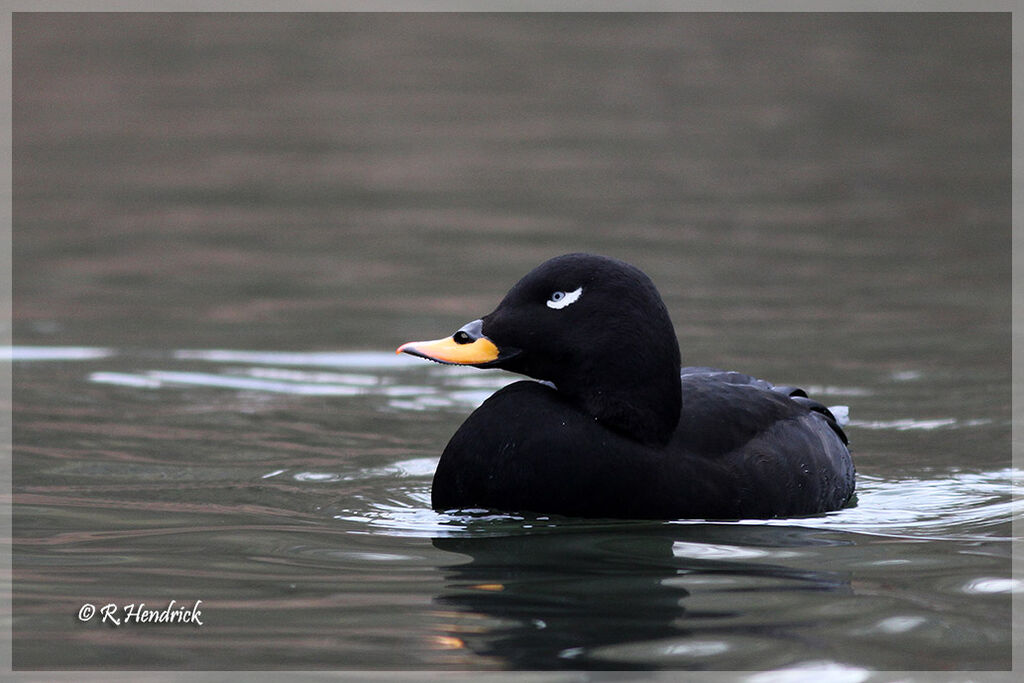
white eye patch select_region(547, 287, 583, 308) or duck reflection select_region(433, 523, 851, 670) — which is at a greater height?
white eye patch select_region(547, 287, 583, 308)

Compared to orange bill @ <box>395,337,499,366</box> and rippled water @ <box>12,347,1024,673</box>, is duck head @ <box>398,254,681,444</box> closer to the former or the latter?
orange bill @ <box>395,337,499,366</box>

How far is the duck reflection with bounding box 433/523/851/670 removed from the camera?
5.26m

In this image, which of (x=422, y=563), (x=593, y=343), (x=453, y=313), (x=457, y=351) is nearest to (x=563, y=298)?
(x=593, y=343)

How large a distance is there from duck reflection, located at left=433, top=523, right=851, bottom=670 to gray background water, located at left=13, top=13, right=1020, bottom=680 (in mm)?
18

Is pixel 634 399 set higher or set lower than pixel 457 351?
lower

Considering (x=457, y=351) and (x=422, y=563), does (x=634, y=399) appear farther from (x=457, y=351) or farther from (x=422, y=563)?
(x=422, y=563)

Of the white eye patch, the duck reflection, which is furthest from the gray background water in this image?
the white eye patch

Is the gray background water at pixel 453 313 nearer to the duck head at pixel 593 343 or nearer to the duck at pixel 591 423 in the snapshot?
the duck at pixel 591 423

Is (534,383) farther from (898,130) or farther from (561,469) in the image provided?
(898,130)

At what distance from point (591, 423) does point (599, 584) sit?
0.82 m

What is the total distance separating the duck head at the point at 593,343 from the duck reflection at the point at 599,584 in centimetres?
46

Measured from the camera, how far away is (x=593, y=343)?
657 centimetres

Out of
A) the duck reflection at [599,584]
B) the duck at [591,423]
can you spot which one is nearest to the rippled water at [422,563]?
the duck reflection at [599,584]

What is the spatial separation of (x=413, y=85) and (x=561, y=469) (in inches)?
695
